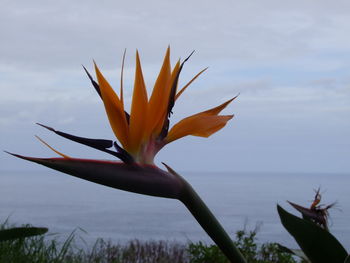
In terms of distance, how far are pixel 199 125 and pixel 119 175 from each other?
6.2 inches

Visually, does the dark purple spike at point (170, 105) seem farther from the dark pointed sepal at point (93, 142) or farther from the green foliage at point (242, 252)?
the green foliage at point (242, 252)

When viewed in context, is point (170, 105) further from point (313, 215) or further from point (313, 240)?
point (313, 215)

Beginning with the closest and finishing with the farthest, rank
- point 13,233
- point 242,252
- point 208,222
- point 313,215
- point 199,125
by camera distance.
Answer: point 208,222
point 199,125
point 313,215
point 13,233
point 242,252

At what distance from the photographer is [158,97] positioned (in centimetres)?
110

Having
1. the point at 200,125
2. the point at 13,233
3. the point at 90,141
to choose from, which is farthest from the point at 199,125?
the point at 13,233

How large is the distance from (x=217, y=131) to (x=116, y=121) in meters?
0.17

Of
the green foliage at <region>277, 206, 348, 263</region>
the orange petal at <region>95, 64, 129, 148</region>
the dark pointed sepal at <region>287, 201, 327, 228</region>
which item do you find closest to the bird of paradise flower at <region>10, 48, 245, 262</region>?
the orange petal at <region>95, 64, 129, 148</region>

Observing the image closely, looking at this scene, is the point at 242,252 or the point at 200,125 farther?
the point at 242,252

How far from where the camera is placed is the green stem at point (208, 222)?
956 millimetres

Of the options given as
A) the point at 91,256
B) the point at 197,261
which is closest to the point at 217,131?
the point at 91,256

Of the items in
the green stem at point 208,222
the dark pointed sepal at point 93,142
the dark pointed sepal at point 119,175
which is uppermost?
the dark pointed sepal at point 93,142

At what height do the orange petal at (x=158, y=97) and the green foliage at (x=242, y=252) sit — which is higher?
the green foliage at (x=242, y=252)

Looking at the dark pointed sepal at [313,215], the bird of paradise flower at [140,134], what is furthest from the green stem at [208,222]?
the dark pointed sepal at [313,215]

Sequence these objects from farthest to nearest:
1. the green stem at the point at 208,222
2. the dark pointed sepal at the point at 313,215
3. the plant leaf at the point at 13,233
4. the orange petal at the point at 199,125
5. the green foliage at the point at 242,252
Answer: the green foliage at the point at 242,252 → the plant leaf at the point at 13,233 → the dark pointed sepal at the point at 313,215 → the orange petal at the point at 199,125 → the green stem at the point at 208,222
